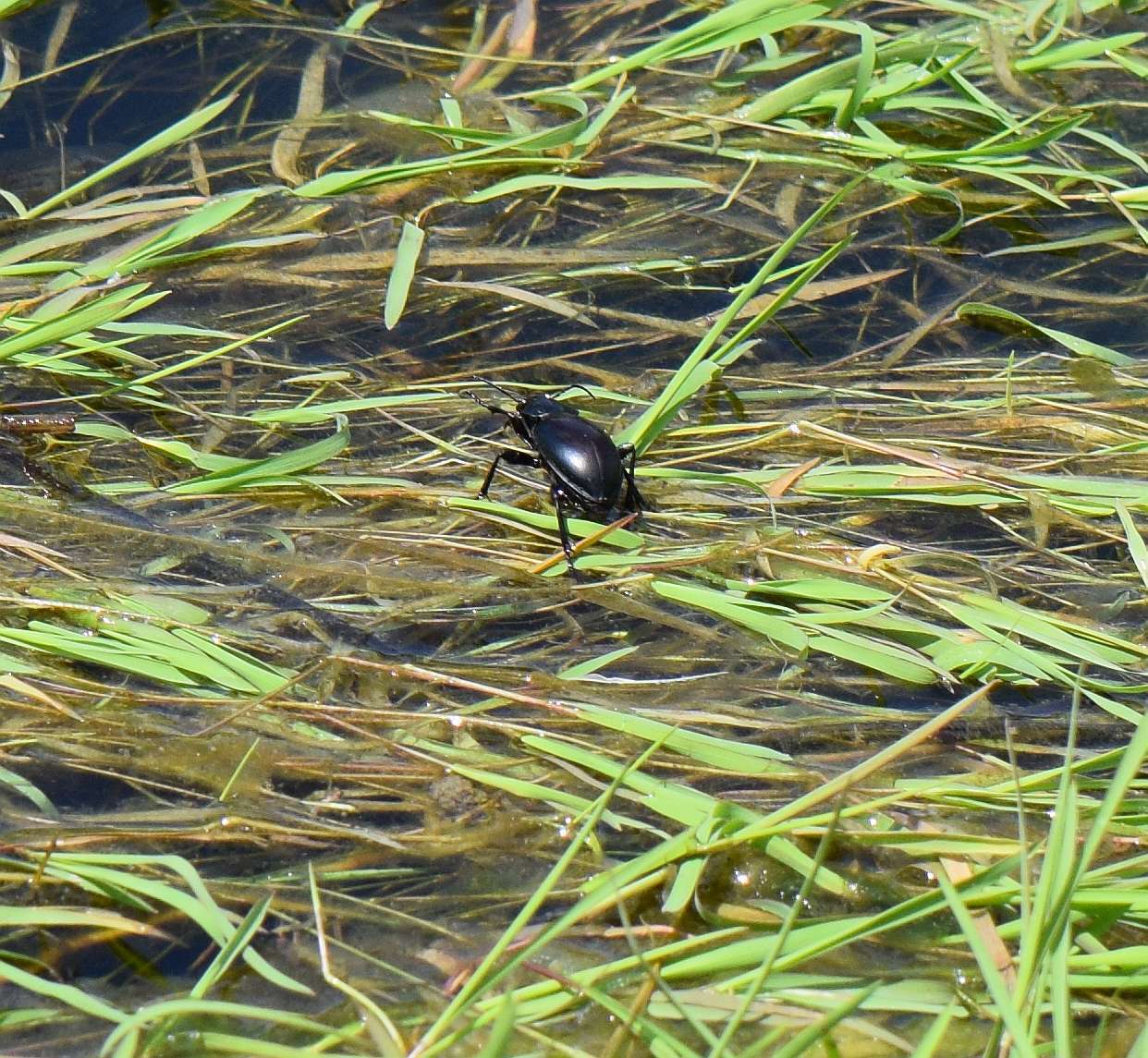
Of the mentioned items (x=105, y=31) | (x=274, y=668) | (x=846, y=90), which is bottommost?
(x=274, y=668)

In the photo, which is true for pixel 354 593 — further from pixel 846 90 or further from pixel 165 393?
pixel 846 90

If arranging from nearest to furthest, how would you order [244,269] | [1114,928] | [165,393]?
1. [1114,928]
2. [165,393]
3. [244,269]

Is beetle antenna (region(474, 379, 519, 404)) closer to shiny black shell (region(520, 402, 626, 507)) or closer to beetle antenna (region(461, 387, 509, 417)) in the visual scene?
beetle antenna (region(461, 387, 509, 417))

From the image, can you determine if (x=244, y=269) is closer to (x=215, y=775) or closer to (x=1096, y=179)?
(x=215, y=775)

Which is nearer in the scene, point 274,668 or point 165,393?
point 274,668

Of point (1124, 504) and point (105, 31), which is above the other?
point (105, 31)

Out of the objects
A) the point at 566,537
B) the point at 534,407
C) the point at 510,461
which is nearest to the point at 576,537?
the point at 566,537

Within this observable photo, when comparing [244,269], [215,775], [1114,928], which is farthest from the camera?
[244,269]

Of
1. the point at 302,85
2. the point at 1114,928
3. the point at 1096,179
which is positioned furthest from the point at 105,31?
the point at 1114,928
